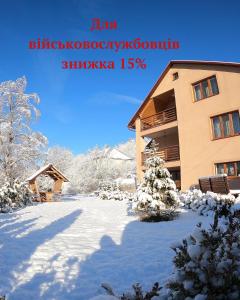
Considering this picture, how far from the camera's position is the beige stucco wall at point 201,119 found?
1825 cm

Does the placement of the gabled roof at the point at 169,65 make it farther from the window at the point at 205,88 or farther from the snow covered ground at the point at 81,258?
the snow covered ground at the point at 81,258

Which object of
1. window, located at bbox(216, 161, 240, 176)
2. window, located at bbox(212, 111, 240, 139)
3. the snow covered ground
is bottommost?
the snow covered ground

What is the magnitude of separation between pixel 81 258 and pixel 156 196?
212 inches

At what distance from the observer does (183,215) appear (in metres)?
11.7

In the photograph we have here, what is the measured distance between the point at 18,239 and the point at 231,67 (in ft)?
55.1

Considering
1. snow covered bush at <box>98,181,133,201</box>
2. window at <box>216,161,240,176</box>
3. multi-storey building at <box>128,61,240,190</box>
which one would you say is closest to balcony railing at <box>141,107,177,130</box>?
multi-storey building at <box>128,61,240,190</box>

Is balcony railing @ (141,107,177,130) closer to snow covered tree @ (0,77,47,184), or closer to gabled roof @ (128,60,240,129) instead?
gabled roof @ (128,60,240,129)

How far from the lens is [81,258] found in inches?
234

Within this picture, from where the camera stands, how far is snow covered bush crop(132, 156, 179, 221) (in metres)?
10.8

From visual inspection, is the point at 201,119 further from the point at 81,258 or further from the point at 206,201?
the point at 81,258

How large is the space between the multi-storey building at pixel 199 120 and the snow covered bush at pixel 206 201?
440cm

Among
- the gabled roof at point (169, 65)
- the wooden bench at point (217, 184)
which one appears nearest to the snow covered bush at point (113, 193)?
the gabled roof at point (169, 65)

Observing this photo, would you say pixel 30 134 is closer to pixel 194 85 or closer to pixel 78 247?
pixel 194 85

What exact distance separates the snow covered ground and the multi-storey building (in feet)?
30.7
